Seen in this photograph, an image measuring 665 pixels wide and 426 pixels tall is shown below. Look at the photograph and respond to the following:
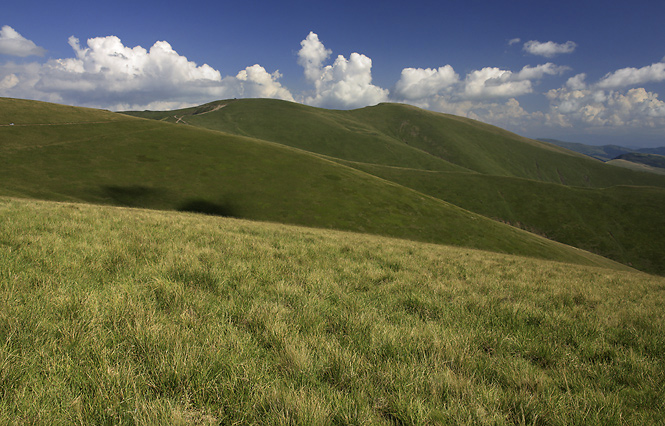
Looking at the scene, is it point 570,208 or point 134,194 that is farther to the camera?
point 570,208

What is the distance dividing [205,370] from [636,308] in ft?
30.8

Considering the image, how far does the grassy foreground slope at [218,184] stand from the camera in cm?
5562

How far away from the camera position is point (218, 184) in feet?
218

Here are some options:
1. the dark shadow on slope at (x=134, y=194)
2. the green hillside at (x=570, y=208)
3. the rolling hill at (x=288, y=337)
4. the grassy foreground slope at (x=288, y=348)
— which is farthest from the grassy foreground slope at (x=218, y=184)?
the grassy foreground slope at (x=288, y=348)

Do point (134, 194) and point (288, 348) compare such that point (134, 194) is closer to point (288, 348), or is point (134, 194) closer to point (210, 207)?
point (210, 207)

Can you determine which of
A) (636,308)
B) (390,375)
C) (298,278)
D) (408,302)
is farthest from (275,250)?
(636,308)

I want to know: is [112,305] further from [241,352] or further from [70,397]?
[241,352]

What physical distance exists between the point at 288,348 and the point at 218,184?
6895cm

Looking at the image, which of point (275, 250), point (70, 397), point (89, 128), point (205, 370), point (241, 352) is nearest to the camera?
point (70, 397)

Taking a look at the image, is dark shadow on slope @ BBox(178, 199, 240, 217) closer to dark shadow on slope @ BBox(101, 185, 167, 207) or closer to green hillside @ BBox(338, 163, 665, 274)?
dark shadow on slope @ BBox(101, 185, 167, 207)

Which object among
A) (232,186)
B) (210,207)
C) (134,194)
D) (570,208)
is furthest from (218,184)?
(570,208)

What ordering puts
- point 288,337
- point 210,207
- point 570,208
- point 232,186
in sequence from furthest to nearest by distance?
point 570,208, point 232,186, point 210,207, point 288,337

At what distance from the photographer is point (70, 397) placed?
2.40 metres

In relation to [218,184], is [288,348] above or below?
above
